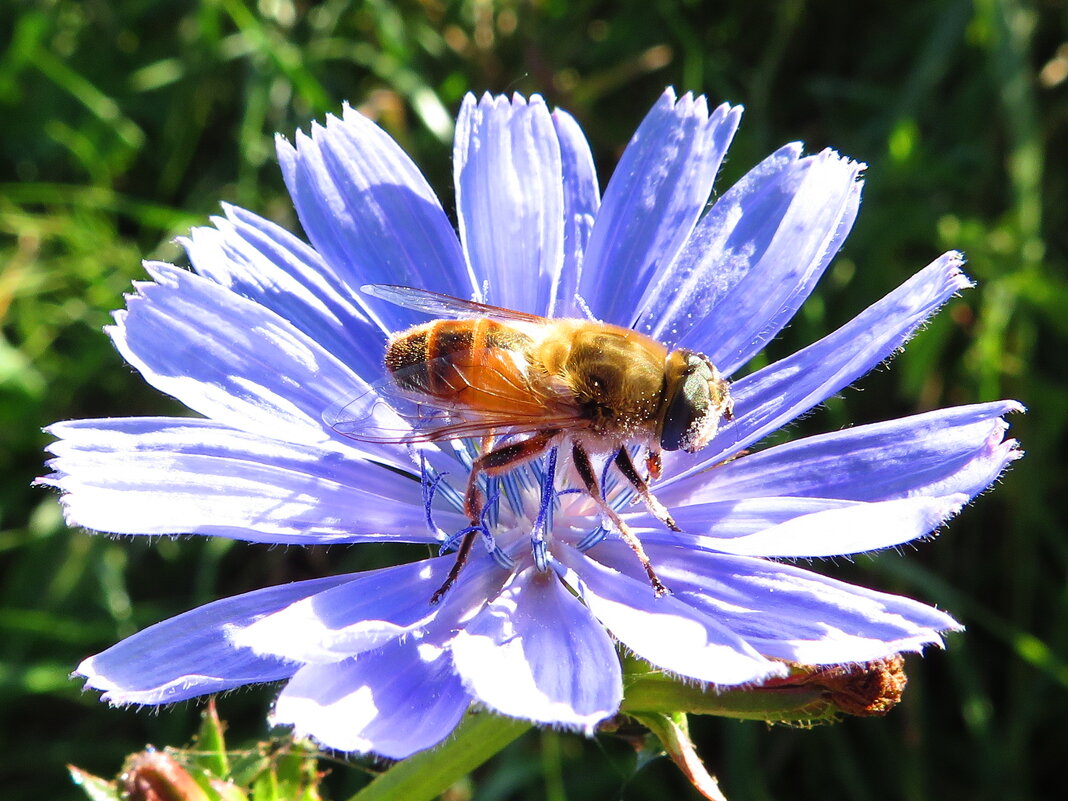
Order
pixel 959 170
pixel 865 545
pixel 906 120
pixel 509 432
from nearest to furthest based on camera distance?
pixel 865 545, pixel 509 432, pixel 906 120, pixel 959 170

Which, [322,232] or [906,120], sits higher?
[906,120]

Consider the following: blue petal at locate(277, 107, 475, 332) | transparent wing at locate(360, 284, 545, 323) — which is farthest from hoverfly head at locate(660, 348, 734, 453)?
Result: blue petal at locate(277, 107, 475, 332)

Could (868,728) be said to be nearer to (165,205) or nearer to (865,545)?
(865,545)

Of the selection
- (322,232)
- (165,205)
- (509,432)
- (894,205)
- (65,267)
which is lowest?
(509,432)

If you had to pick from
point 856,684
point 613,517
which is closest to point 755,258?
point 613,517

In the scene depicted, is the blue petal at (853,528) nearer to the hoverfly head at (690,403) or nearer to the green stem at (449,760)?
the hoverfly head at (690,403)

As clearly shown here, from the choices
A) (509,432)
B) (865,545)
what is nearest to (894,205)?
(509,432)
